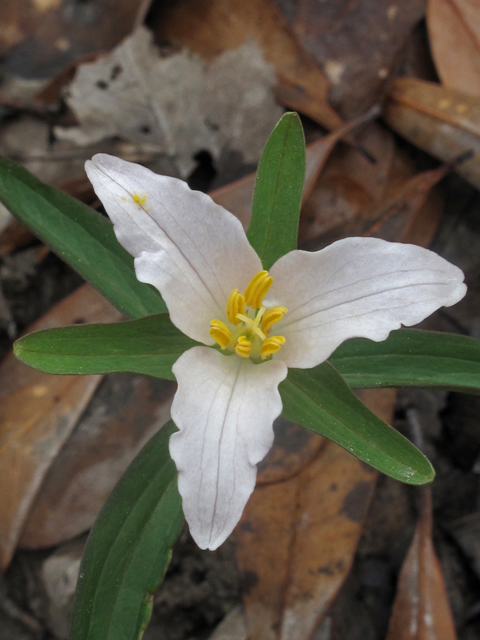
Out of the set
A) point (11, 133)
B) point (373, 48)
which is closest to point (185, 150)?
point (11, 133)

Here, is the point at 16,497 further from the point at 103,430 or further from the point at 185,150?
the point at 185,150

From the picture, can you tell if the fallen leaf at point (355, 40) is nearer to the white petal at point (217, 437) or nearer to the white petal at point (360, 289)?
the white petal at point (360, 289)

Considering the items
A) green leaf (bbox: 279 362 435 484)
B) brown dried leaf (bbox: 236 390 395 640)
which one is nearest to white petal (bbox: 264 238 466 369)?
green leaf (bbox: 279 362 435 484)

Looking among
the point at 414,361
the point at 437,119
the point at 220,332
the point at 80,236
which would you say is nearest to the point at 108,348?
the point at 220,332

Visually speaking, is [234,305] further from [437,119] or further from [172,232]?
[437,119]

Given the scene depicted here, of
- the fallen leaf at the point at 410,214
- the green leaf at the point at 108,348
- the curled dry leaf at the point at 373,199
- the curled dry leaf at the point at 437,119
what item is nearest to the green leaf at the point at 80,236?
A: the green leaf at the point at 108,348
